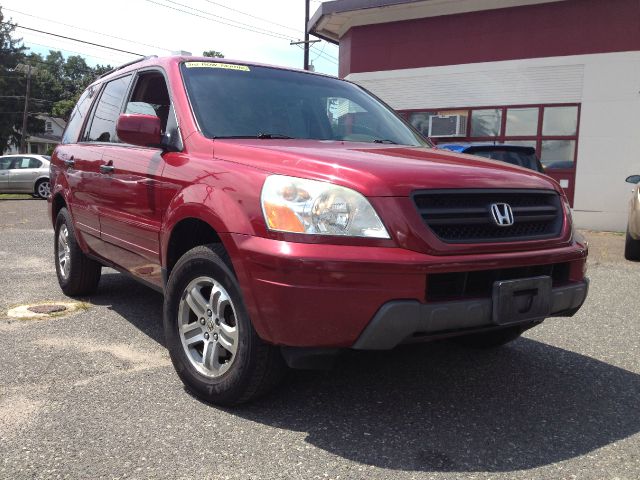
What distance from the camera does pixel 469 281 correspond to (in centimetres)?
276

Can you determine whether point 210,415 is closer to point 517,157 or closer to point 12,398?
point 12,398

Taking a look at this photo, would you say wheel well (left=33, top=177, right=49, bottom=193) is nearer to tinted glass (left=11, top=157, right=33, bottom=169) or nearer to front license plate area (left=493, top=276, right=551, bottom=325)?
tinted glass (left=11, top=157, right=33, bottom=169)

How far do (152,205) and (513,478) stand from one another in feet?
7.86

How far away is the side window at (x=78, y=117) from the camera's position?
5377 mm

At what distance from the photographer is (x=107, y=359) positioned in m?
3.79

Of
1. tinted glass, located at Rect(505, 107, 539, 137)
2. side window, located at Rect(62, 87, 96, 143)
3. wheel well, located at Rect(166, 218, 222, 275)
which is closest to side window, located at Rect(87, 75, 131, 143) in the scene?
side window, located at Rect(62, 87, 96, 143)

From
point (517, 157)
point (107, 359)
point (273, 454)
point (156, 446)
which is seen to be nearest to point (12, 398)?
point (107, 359)

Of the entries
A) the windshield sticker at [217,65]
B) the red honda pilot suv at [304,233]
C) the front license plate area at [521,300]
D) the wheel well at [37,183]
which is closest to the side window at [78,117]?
the red honda pilot suv at [304,233]

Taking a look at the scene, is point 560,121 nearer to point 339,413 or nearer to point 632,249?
point 632,249

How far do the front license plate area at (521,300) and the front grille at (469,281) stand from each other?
0.06m

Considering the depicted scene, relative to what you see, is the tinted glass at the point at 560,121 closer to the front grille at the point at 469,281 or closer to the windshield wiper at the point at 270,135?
the windshield wiper at the point at 270,135

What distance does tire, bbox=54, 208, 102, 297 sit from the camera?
17.2 feet

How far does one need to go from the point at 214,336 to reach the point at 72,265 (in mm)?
2771

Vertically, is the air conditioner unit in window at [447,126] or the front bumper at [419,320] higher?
the air conditioner unit in window at [447,126]
